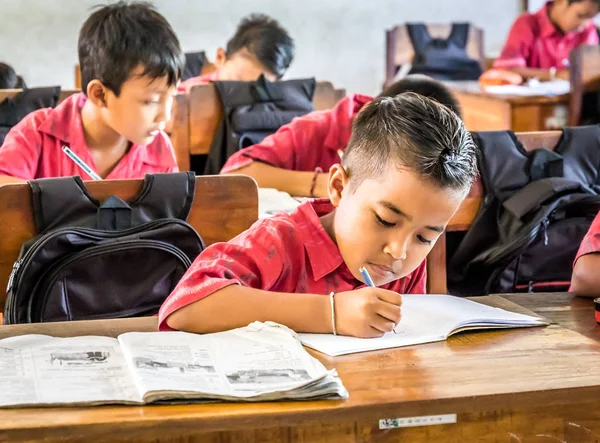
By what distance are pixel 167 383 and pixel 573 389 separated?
1.44 ft

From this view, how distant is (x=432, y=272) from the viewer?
5.57ft

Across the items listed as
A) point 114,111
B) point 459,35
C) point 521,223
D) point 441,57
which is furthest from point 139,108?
point 459,35

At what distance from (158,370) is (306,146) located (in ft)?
6.34

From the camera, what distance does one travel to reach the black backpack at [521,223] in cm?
230

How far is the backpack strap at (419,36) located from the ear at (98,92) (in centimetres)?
396

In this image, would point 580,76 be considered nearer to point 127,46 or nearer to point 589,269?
point 127,46

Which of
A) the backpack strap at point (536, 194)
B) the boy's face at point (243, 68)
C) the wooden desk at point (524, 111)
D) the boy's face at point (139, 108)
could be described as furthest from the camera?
the wooden desk at point (524, 111)

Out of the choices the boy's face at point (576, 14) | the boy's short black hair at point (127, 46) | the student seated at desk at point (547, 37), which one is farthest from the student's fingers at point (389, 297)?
the boy's face at point (576, 14)

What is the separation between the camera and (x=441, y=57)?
Result: 20.0 feet

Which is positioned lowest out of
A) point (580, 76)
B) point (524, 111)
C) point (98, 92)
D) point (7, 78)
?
point (524, 111)

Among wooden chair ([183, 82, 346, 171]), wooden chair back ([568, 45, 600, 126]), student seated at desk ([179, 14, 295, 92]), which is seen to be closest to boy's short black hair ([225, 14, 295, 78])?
student seated at desk ([179, 14, 295, 92])

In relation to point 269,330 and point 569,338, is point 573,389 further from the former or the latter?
point 269,330

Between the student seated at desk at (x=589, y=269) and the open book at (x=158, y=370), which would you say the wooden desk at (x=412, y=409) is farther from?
the student seated at desk at (x=589, y=269)

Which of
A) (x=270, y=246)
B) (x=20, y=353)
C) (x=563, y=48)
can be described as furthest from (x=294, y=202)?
(x=563, y=48)
